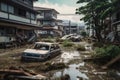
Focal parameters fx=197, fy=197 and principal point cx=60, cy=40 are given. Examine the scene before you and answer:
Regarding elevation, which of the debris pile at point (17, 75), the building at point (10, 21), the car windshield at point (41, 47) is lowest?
the debris pile at point (17, 75)

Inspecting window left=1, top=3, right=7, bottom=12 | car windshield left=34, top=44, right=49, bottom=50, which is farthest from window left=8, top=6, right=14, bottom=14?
car windshield left=34, top=44, right=49, bottom=50

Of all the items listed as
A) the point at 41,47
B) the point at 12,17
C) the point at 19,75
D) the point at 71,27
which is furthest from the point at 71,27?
the point at 19,75

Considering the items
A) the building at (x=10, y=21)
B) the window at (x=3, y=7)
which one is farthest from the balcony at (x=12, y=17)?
the window at (x=3, y=7)

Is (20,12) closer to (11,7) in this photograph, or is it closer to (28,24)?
(28,24)

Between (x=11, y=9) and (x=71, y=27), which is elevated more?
(x=11, y=9)

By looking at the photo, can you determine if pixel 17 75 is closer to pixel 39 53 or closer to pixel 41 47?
pixel 39 53

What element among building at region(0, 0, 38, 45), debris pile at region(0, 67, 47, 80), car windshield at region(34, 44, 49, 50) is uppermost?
building at region(0, 0, 38, 45)

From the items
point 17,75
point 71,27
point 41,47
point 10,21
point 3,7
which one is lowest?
point 17,75

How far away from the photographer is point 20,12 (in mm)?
35875

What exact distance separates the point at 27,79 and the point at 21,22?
24216 mm

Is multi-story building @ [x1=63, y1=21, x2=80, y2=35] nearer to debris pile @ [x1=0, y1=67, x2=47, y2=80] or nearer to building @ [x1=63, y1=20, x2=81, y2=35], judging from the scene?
building @ [x1=63, y1=20, x2=81, y2=35]

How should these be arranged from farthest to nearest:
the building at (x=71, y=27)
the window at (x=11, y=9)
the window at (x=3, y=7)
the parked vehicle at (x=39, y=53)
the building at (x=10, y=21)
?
the building at (x=71, y=27), the window at (x=11, y=9), the window at (x=3, y=7), the building at (x=10, y=21), the parked vehicle at (x=39, y=53)

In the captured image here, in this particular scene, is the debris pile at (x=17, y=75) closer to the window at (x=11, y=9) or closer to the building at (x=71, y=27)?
the window at (x=11, y=9)

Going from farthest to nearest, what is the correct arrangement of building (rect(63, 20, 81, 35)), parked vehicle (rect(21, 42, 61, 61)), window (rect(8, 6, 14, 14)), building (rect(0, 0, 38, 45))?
1. building (rect(63, 20, 81, 35))
2. window (rect(8, 6, 14, 14))
3. building (rect(0, 0, 38, 45))
4. parked vehicle (rect(21, 42, 61, 61))
